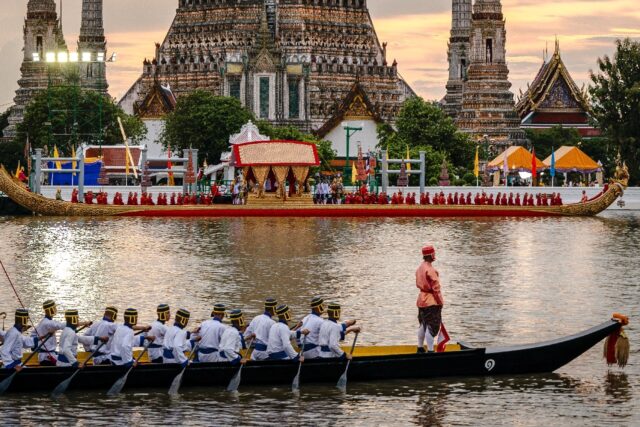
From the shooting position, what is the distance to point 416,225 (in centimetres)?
7106

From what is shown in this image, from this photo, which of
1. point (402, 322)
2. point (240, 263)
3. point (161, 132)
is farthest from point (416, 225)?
point (161, 132)

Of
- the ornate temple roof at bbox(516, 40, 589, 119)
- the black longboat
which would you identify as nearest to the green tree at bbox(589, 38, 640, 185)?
the ornate temple roof at bbox(516, 40, 589, 119)

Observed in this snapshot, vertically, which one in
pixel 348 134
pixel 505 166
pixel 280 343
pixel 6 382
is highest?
pixel 348 134

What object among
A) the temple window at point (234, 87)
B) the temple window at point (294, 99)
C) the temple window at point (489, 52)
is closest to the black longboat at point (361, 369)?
the temple window at point (489, 52)

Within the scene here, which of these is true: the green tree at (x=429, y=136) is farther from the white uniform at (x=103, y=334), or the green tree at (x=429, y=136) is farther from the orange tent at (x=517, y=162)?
the white uniform at (x=103, y=334)

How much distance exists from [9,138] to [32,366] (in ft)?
334

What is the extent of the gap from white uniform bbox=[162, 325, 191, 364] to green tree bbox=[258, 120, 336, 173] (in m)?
77.1

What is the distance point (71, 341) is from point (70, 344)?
0.17ft

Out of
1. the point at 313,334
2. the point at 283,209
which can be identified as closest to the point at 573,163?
the point at 283,209

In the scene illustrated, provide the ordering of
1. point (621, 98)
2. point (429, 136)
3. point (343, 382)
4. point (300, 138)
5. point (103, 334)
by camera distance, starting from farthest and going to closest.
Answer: point (300, 138)
point (429, 136)
point (621, 98)
point (343, 382)
point (103, 334)

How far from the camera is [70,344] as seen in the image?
1091 inches

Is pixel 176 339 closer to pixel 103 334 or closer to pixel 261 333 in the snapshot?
pixel 103 334

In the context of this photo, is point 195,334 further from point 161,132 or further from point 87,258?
point 161,132

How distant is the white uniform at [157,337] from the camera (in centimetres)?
2784
